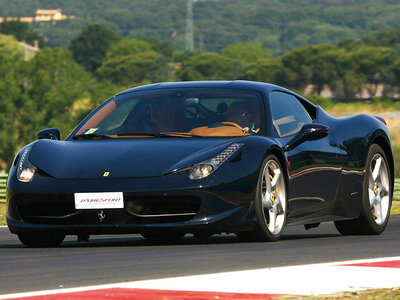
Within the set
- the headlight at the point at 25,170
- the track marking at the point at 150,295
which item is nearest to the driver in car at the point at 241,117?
the headlight at the point at 25,170

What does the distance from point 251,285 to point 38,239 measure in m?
3.40

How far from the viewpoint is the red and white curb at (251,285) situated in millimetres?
5227

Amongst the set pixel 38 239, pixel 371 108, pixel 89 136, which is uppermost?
pixel 89 136

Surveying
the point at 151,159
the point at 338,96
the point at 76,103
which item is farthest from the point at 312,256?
the point at 338,96

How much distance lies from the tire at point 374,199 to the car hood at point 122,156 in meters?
2.10

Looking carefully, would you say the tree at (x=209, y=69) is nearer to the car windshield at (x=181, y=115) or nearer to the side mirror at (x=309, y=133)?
the car windshield at (x=181, y=115)

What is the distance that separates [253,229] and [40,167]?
1697 millimetres

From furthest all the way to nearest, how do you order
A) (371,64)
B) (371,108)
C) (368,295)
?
(371,64)
(371,108)
(368,295)

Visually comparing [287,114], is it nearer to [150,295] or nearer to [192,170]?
[192,170]

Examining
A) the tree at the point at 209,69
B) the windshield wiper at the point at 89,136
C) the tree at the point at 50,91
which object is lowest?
the tree at the point at 209,69

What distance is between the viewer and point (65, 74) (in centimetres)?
10900

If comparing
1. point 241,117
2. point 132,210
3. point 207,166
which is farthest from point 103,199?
point 241,117

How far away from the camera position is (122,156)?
8.33 meters

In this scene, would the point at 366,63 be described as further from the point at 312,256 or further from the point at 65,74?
the point at 312,256
